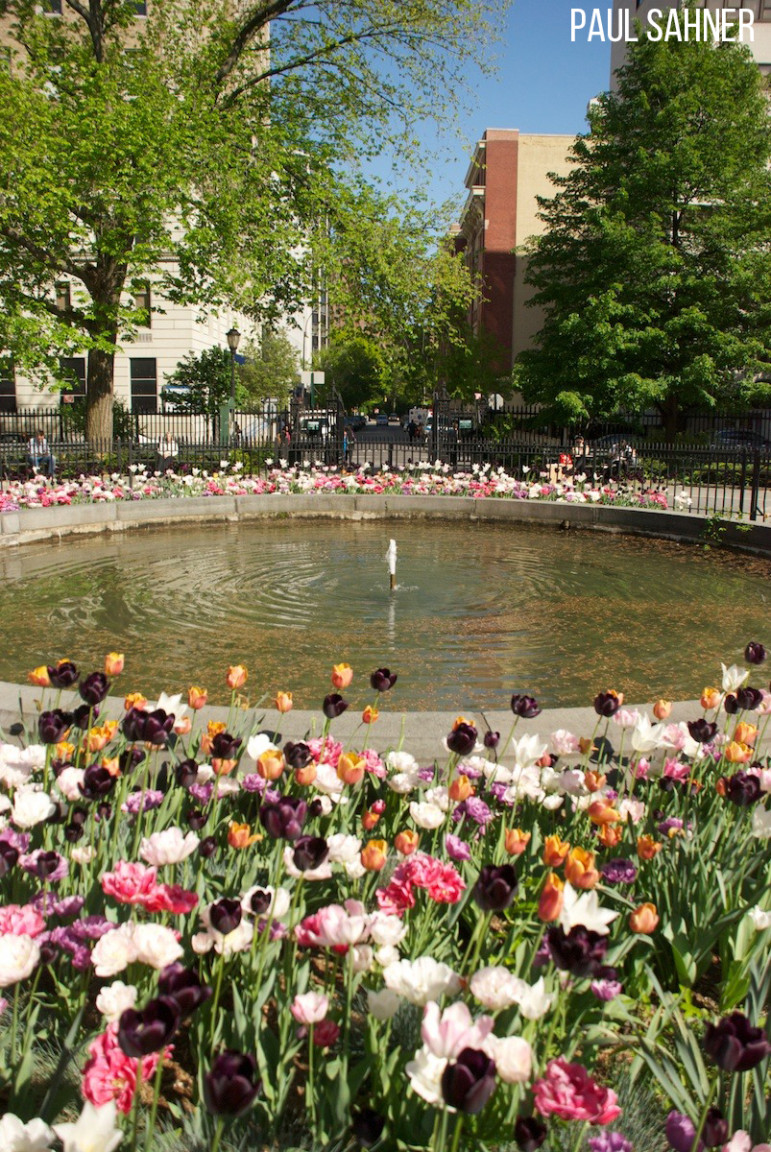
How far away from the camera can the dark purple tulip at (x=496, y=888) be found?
6.22ft

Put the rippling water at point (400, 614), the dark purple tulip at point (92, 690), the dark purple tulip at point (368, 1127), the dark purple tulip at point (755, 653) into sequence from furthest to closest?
1. the rippling water at point (400, 614)
2. the dark purple tulip at point (755, 653)
3. the dark purple tulip at point (92, 690)
4. the dark purple tulip at point (368, 1127)

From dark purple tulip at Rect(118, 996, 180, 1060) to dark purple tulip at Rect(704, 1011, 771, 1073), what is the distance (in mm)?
857

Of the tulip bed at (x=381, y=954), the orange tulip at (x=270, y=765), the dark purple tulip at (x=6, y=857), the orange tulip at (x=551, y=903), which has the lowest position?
the tulip bed at (x=381, y=954)

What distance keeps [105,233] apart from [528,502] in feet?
36.7

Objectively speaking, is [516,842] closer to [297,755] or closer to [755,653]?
[297,755]

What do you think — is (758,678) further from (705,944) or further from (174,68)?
(174,68)

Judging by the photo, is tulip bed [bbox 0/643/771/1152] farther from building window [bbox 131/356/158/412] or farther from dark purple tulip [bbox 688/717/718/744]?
building window [bbox 131/356/158/412]

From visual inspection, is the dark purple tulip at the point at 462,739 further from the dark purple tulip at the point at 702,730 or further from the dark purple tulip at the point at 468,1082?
the dark purple tulip at the point at 468,1082

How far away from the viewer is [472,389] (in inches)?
1569

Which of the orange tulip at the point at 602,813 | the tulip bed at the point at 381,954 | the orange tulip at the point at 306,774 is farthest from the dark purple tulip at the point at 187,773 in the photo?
the orange tulip at the point at 602,813

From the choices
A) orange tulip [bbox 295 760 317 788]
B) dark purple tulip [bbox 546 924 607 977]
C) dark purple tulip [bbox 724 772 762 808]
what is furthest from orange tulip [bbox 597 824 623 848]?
dark purple tulip [bbox 546 924 607 977]

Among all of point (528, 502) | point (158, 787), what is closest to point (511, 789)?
point (158, 787)

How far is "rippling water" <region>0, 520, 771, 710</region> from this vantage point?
746cm

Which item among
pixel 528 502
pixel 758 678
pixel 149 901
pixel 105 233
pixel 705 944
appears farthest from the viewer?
pixel 105 233
